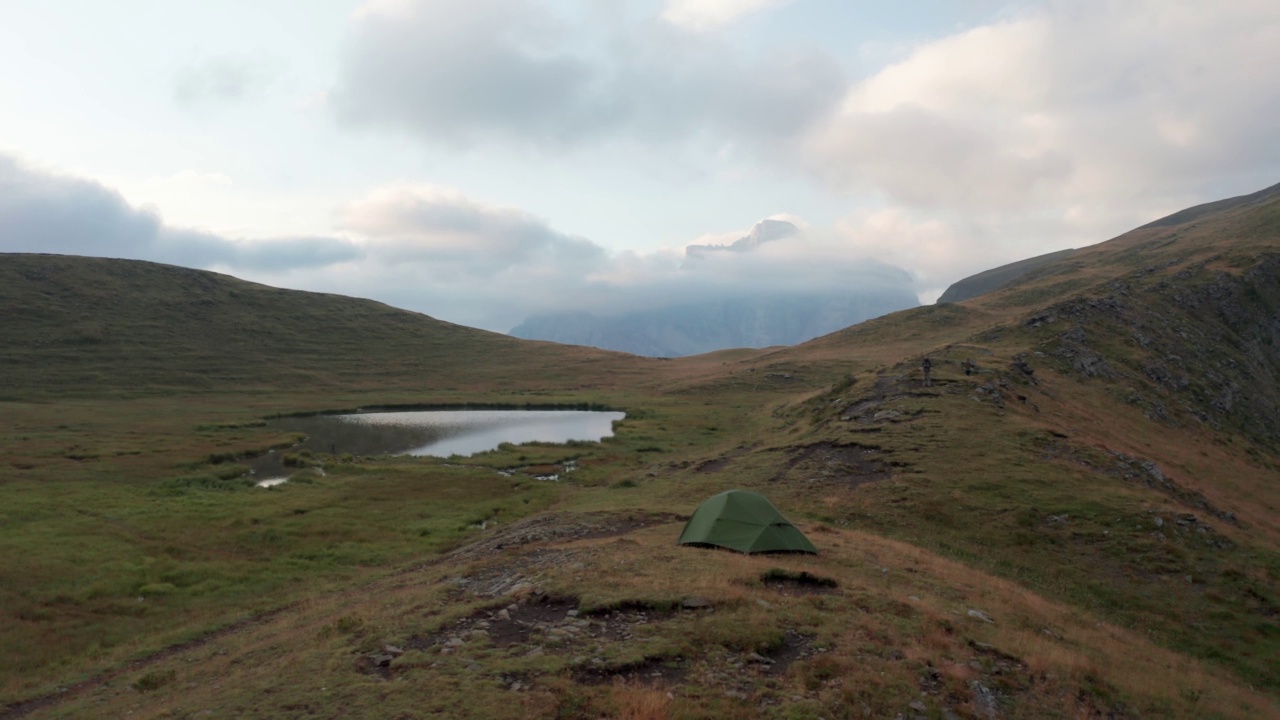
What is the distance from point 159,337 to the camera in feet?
488

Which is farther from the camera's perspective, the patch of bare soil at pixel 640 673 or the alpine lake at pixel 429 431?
the alpine lake at pixel 429 431

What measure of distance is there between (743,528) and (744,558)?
2.08 m

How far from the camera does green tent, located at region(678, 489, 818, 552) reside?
23.6 m

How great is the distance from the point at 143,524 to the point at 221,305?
546 ft

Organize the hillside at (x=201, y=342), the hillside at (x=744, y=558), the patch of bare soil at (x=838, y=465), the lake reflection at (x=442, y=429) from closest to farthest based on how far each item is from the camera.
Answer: the hillside at (x=744, y=558) → the patch of bare soil at (x=838, y=465) → the lake reflection at (x=442, y=429) → the hillside at (x=201, y=342)

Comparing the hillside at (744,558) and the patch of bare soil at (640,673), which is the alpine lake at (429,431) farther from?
the patch of bare soil at (640,673)

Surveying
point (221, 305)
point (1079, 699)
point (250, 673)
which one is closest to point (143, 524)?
point (250, 673)

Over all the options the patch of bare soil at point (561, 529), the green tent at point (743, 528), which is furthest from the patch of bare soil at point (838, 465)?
the green tent at point (743, 528)

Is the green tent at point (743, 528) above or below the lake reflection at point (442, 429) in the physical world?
below

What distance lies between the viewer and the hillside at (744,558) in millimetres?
14016

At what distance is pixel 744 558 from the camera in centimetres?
2228

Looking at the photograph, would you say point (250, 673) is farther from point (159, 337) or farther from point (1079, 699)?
point (159, 337)

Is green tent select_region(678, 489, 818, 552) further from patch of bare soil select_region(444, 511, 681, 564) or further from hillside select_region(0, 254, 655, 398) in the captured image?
hillside select_region(0, 254, 655, 398)

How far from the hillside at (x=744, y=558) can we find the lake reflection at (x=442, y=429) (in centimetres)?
766
